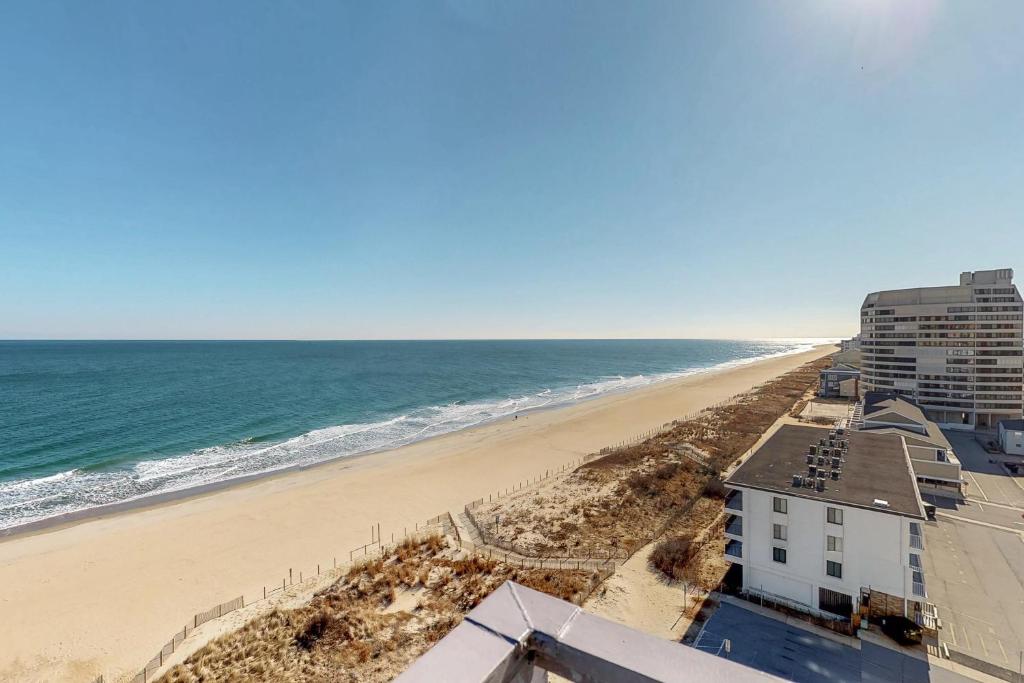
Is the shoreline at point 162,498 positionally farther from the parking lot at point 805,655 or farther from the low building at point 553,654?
the low building at point 553,654

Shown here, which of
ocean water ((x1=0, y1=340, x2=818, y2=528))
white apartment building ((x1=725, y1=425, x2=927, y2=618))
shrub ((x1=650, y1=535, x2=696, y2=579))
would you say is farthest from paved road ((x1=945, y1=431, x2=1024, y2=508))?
ocean water ((x1=0, y1=340, x2=818, y2=528))

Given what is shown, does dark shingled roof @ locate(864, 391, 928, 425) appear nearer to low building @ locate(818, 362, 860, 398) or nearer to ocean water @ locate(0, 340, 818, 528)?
low building @ locate(818, 362, 860, 398)

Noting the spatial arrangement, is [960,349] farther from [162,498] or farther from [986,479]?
[162,498]

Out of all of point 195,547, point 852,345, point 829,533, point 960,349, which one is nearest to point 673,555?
point 829,533

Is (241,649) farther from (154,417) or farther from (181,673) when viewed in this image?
(154,417)

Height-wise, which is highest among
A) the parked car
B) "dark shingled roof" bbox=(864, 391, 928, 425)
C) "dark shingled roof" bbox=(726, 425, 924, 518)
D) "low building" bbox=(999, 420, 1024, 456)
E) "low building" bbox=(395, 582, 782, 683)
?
"low building" bbox=(395, 582, 782, 683)

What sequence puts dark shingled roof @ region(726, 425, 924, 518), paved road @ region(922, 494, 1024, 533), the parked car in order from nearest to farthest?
the parked car
dark shingled roof @ region(726, 425, 924, 518)
paved road @ region(922, 494, 1024, 533)

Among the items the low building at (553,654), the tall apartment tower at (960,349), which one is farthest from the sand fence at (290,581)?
the tall apartment tower at (960,349)
